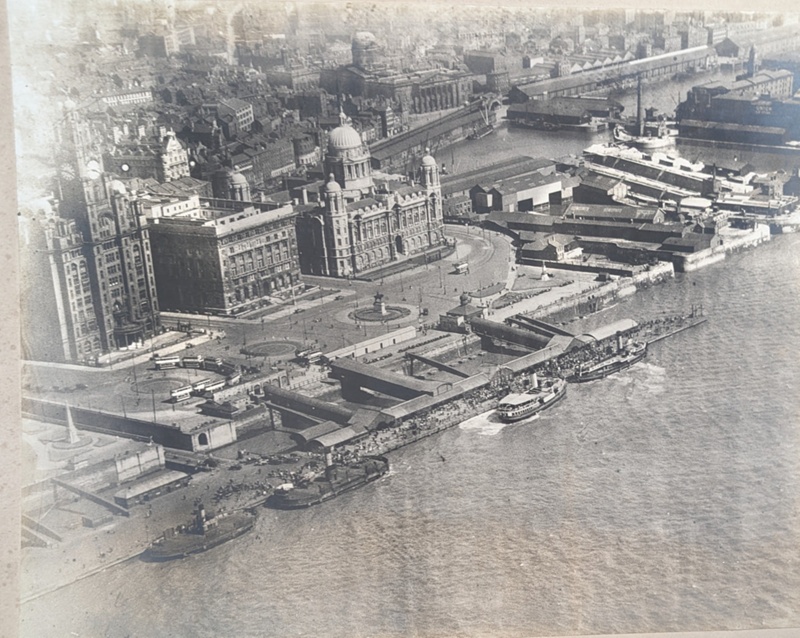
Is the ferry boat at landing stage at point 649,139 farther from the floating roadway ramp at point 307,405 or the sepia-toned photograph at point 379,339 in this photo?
the floating roadway ramp at point 307,405

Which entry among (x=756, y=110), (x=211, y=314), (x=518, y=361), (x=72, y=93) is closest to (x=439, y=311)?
(x=518, y=361)

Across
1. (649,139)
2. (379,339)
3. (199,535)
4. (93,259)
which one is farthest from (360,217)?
(649,139)

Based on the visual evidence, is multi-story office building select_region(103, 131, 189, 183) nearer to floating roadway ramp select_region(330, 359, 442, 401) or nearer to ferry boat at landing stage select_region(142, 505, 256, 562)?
floating roadway ramp select_region(330, 359, 442, 401)

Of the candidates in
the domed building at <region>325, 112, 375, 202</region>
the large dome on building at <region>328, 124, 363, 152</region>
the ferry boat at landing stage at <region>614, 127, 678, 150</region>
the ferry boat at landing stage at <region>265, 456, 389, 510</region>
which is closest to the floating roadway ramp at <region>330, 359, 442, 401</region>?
the ferry boat at landing stage at <region>265, 456, 389, 510</region>

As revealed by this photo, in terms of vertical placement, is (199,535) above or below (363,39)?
below

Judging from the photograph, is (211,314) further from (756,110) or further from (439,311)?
(756,110)

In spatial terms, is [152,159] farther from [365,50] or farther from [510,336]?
[510,336]
